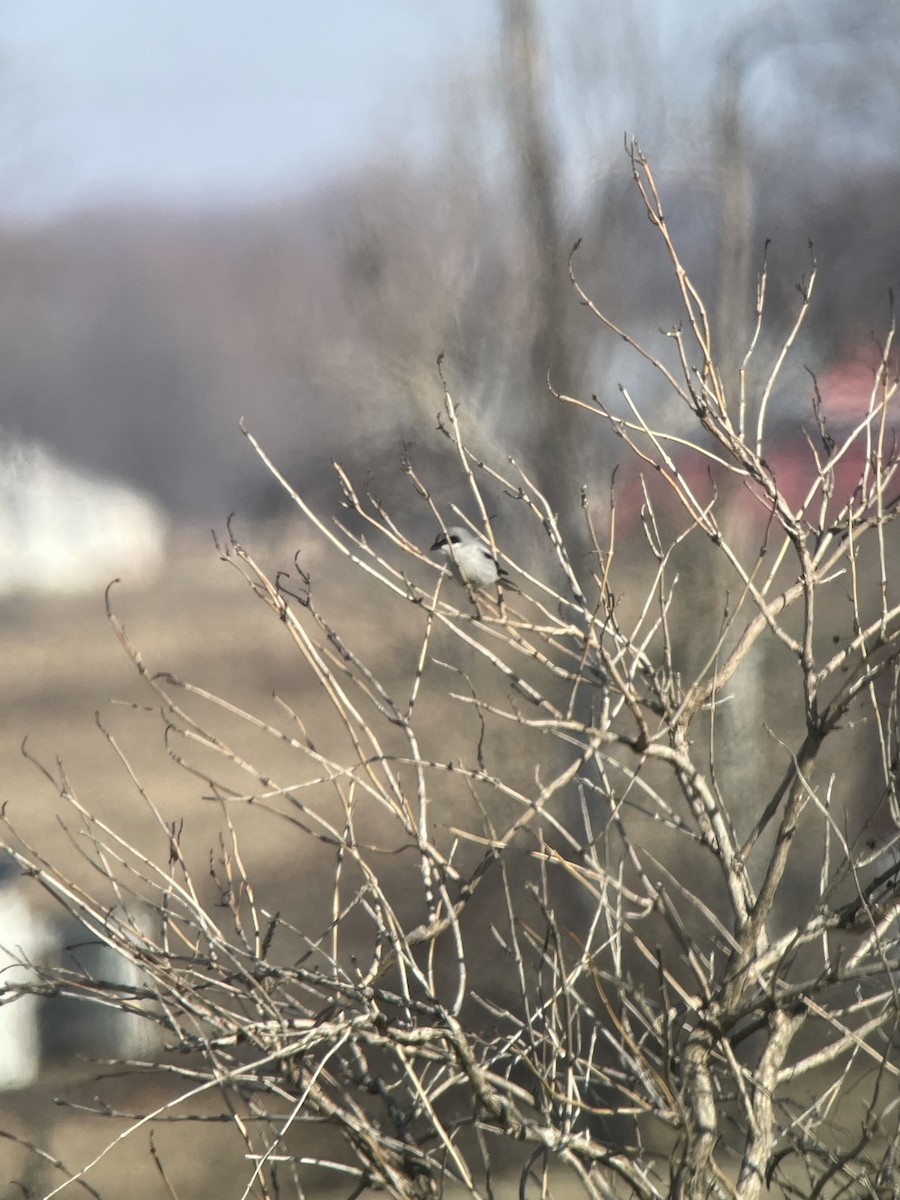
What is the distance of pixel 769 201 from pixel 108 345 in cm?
128

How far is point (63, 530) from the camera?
2338 mm

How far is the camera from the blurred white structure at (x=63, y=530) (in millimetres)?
2312

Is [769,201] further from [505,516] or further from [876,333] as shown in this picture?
[505,516]

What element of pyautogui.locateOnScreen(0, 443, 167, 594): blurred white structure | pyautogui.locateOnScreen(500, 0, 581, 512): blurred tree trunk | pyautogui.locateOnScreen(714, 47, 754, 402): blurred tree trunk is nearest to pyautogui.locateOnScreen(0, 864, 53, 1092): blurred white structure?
pyautogui.locateOnScreen(0, 443, 167, 594): blurred white structure

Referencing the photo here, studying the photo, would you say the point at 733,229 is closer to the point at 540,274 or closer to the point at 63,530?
the point at 540,274

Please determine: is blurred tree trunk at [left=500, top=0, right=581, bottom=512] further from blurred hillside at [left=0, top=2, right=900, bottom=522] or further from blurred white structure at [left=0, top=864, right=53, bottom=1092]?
blurred white structure at [left=0, top=864, right=53, bottom=1092]

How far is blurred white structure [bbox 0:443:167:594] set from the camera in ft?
7.59

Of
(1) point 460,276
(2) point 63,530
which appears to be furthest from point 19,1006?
A: (1) point 460,276

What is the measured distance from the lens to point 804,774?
1272mm

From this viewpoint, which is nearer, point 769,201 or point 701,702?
point 701,702

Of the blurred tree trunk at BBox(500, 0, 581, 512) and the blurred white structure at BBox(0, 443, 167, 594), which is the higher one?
the blurred tree trunk at BBox(500, 0, 581, 512)

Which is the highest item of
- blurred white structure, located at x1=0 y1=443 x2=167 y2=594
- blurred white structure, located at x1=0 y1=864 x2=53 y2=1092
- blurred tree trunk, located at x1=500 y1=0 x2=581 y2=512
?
blurred tree trunk, located at x1=500 y1=0 x2=581 y2=512

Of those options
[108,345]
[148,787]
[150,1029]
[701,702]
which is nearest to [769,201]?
[108,345]

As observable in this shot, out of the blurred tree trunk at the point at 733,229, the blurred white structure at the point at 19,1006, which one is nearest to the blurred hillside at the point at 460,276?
the blurred tree trunk at the point at 733,229
